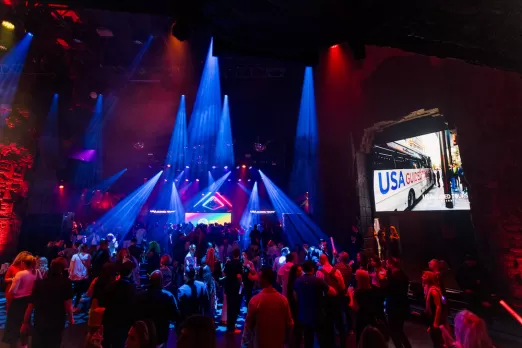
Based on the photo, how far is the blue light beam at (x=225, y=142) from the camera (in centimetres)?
1741

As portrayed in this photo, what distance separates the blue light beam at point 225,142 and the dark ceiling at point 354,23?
14386 mm

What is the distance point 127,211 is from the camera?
20.1 meters

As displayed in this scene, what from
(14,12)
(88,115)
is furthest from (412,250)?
(88,115)

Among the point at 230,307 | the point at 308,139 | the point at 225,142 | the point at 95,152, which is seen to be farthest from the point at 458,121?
the point at 95,152

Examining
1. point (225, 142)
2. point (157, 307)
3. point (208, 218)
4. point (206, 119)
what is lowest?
point (157, 307)

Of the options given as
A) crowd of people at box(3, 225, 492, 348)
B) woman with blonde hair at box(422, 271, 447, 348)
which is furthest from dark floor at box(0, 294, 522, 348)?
woman with blonde hair at box(422, 271, 447, 348)

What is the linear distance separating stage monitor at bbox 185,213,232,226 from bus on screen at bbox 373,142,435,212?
1427cm

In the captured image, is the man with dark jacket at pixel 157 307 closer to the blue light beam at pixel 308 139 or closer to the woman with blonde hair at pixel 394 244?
the woman with blonde hair at pixel 394 244

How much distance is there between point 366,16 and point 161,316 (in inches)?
146

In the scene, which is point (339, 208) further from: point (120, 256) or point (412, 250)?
point (120, 256)

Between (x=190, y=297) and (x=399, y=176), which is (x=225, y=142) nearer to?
(x=399, y=176)

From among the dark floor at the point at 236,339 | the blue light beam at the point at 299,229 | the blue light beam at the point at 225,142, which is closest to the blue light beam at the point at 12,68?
the dark floor at the point at 236,339

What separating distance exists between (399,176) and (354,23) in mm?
7823

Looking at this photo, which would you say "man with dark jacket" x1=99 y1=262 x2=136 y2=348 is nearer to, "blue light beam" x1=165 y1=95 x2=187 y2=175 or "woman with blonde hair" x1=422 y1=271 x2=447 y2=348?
"woman with blonde hair" x1=422 y1=271 x2=447 y2=348
